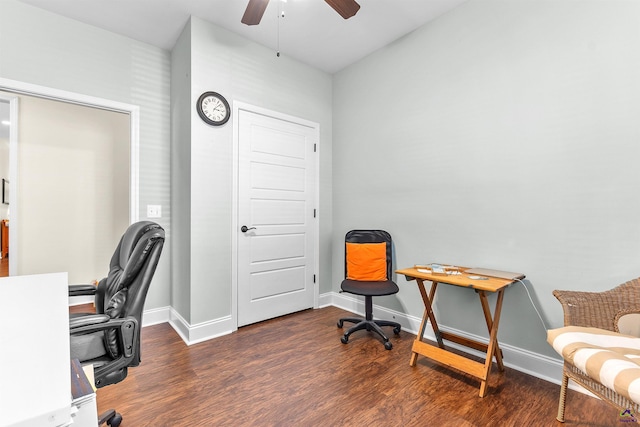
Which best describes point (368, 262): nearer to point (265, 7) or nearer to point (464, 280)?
point (464, 280)

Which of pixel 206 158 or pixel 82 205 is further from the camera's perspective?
pixel 82 205

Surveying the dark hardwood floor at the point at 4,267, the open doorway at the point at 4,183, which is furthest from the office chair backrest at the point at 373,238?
the open doorway at the point at 4,183

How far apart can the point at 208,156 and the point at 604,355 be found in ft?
9.48

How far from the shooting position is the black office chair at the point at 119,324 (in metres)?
1.30

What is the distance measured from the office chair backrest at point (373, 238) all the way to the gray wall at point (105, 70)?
1.92 metres

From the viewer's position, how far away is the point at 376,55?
316cm

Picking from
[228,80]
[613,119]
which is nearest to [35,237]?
[228,80]

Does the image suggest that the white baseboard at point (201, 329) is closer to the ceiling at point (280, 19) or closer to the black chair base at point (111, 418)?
the black chair base at point (111, 418)

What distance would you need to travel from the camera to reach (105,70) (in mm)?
2814

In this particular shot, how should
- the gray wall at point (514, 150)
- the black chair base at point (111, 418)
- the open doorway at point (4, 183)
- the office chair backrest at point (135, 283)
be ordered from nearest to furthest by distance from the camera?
the office chair backrest at point (135, 283)
the black chair base at point (111, 418)
the gray wall at point (514, 150)
the open doorway at point (4, 183)

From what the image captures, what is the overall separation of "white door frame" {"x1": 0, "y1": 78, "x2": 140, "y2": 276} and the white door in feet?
3.37

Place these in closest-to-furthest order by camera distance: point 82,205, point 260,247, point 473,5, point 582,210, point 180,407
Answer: point 180,407
point 582,210
point 473,5
point 260,247
point 82,205

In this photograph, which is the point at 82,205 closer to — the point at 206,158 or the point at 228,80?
the point at 206,158

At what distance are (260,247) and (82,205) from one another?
2.53 meters
